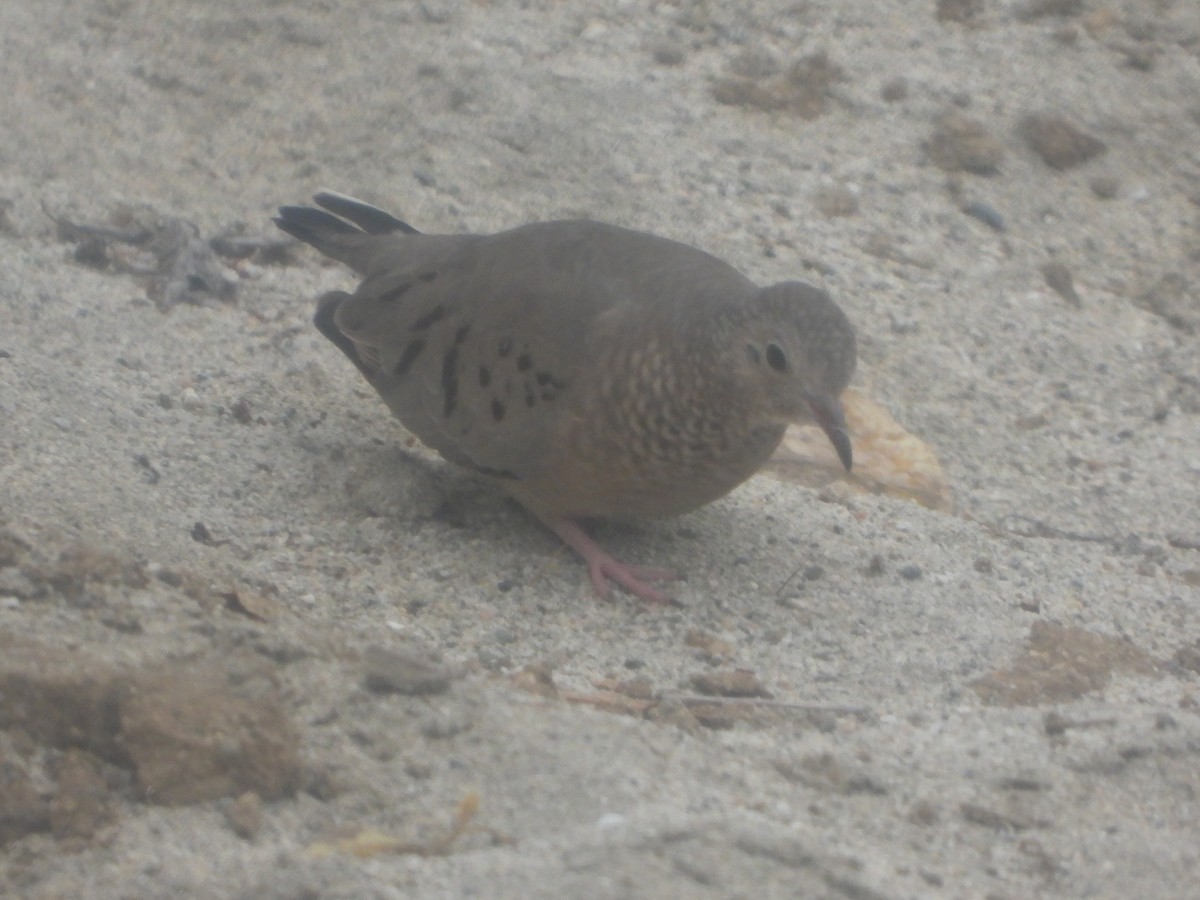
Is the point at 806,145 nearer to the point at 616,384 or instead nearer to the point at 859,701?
the point at 616,384

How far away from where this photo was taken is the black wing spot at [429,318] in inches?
194

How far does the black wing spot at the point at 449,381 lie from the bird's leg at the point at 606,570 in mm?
437

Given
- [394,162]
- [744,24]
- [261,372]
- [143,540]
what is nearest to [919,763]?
[143,540]

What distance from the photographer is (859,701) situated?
399 centimetres

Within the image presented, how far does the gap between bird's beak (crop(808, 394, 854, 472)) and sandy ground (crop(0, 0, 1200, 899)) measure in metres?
0.53

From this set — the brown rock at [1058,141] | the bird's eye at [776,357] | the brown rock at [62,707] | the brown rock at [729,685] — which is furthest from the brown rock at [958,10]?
the brown rock at [62,707]

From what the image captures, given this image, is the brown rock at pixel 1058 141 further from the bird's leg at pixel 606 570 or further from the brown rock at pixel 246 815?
the brown rock at pixel 246 815

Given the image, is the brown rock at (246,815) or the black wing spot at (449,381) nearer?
the brown rock at (246,815)

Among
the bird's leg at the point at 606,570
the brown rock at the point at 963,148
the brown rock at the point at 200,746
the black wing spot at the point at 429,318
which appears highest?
the brown rock at the point at 963,148

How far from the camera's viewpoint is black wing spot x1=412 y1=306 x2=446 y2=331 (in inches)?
194

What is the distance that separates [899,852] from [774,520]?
6.21 feet

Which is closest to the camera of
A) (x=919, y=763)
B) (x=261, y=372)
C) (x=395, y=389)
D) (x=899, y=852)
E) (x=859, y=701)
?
(x=899, y=852)

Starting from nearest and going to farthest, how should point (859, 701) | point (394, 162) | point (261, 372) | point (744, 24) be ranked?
point (859, 701)
point (261, 372)
point (394, 162)
point (744, 24)

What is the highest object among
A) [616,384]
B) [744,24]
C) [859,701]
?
[744,24]
